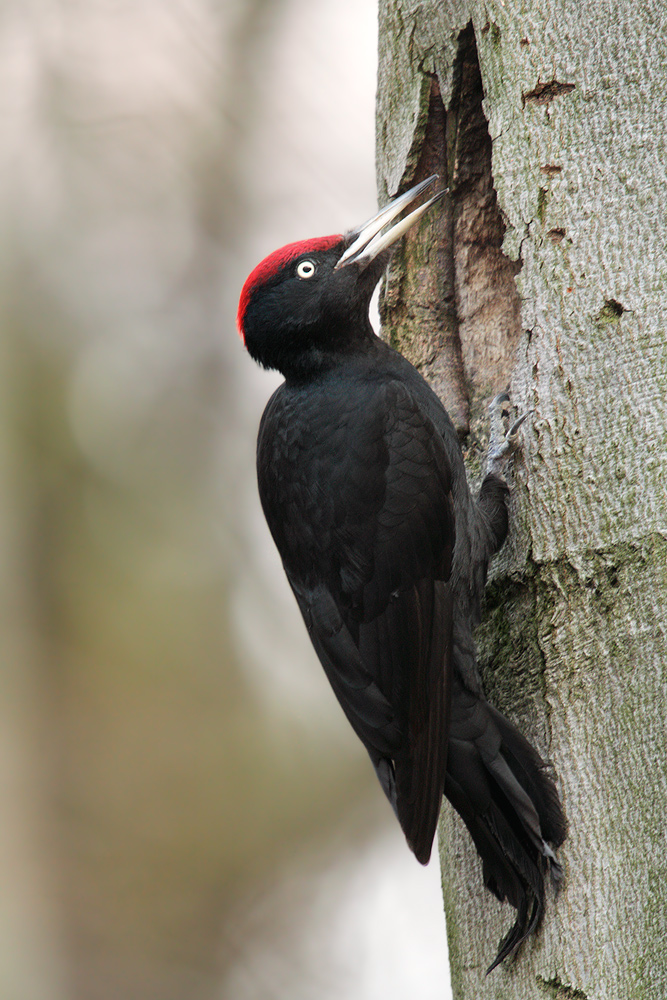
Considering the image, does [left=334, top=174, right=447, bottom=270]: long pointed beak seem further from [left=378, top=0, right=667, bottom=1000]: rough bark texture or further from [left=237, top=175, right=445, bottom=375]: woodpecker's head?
[left=378, top=0, right=667, bottom=1000]: rough bark texture

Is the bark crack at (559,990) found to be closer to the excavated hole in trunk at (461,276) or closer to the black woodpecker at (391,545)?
the black woodpecker at (391,545)

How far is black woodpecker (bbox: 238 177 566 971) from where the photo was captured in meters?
2.12

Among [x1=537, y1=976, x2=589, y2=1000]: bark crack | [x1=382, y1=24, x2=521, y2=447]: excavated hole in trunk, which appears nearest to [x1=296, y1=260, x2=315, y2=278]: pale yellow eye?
[x1=382, y1=24, x2=521, y2=447]: excavated hole in trunk

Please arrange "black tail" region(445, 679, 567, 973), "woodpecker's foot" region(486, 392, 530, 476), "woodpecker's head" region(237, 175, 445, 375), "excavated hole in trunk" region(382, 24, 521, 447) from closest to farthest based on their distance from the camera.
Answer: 1. "black tail" region(445, 679, 567, 973)
2. "woodpecker's foot" region(486, 392, 530, 476)
3. "excavated hole in trunk" region(382, 24, 521, 447)
4. "woodpecker's head" region(237, 175, 445, 375)

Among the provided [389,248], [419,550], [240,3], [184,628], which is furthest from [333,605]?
[240,3]

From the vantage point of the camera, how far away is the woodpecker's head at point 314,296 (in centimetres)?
277

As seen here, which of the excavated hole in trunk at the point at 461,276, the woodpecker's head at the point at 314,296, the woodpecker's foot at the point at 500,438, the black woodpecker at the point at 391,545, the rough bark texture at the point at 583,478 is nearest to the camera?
the rough bark texture at the point at 583,478

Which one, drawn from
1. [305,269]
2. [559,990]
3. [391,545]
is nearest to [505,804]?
[559,990]

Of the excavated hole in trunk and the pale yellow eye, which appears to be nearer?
the excavated hole in trunk

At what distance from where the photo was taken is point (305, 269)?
2793 mm

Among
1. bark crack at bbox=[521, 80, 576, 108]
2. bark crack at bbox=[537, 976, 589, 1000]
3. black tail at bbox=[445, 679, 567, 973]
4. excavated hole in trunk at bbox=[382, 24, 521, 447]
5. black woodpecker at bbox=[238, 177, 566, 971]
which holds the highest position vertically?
bark crack at bbox=[521, 80, 576, 108]

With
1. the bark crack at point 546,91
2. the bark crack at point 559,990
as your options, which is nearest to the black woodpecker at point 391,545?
the bark crack at point 559,990

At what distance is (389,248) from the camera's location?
111 inches

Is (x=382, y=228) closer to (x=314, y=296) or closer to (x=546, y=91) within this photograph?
(x=314, y=296)
